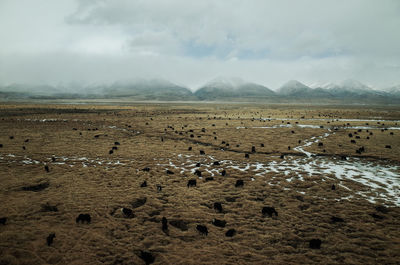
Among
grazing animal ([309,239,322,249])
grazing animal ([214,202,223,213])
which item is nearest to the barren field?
grazing animal ([309,239,322,249])

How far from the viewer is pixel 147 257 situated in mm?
7184

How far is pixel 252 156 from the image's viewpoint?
19.8 meters

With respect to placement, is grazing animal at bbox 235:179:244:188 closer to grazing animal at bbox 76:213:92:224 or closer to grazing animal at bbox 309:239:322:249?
grazing animal at bbox 309:239:322:249

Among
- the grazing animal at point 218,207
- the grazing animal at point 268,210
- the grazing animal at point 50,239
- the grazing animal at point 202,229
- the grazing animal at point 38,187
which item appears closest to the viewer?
the grazing animal at point 50,239

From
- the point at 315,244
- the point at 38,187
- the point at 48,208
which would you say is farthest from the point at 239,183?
the point at 38,187

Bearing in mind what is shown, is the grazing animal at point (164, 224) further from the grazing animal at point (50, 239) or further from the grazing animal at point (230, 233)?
the grazing animal at point (50, 239)

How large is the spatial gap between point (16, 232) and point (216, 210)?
827 centimetres

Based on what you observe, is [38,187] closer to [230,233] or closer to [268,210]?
[230,233]

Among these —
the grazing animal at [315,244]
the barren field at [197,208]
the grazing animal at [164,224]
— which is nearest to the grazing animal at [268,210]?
the barren field at [197,208]

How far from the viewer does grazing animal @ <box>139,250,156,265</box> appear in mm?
7091

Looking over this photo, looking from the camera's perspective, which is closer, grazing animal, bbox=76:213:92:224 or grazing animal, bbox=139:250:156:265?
grazing animal, bbox=139:250:156:265

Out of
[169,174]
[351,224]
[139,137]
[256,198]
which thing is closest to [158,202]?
[169,174]

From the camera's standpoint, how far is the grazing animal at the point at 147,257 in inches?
279

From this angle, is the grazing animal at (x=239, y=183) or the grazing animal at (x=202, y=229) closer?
the grazing animal at (x=202, y=229)
